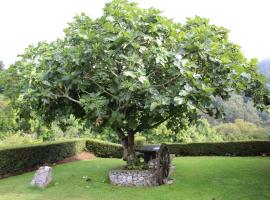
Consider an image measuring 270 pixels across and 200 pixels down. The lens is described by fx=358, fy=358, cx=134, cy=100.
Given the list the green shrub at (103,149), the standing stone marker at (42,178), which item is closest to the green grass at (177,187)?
the standing stone marker at (42,178)

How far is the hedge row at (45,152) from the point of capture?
15.4 m

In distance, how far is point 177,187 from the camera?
1143 cm

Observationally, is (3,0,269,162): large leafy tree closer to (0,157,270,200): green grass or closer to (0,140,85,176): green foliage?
(0,157,270,200): green grass

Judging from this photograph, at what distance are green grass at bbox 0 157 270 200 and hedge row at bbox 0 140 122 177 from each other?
2.95 ft

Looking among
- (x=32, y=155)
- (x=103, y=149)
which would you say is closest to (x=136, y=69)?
(x=32, y=155)

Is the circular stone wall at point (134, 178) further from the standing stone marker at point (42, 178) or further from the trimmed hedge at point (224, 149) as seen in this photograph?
the trimmed hedge at point (224, 149)

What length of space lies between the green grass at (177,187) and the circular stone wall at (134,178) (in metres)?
0.38

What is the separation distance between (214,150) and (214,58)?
12287 millimetres

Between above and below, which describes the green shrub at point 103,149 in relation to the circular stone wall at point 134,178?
above

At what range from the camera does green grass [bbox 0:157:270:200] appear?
34.4 feet

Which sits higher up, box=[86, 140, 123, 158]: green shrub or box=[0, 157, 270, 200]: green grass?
box=[86, 140, 123, 158]: green shrub

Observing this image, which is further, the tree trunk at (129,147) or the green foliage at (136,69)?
the tree trunk at (129,147)

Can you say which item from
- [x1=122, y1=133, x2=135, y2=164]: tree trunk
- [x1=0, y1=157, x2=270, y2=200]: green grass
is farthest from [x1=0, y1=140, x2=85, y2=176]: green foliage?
[x1=122, y1=133, x2=135, y2=164]: tree trunk

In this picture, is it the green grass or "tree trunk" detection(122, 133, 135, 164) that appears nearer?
the green grass
